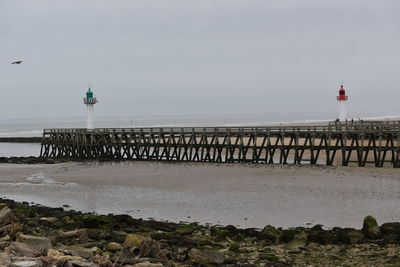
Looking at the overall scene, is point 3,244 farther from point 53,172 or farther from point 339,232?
point 53,172

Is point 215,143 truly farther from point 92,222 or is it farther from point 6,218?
point 6,218

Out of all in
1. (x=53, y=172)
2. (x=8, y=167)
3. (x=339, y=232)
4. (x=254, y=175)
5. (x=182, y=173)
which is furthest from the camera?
(x=8, y=167)

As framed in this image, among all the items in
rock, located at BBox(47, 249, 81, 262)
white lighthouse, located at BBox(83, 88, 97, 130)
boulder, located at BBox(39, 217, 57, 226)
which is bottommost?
boulder, located at BBox(39, 217, 57, 226)

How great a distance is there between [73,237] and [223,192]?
10.1 metres

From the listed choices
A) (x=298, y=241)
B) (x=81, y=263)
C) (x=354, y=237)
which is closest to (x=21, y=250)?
(x=81, y=263)

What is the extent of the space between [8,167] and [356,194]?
21998 millimetres

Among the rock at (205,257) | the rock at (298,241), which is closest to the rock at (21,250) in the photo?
the rock at (205,257)

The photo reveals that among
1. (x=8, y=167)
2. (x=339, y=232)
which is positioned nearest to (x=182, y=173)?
(x=8, y=167)

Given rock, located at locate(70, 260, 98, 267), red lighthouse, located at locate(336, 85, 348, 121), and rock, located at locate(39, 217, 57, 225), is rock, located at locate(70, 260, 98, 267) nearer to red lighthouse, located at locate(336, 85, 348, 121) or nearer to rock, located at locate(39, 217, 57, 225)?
rock, located at locate(39, 217, 57, 225)

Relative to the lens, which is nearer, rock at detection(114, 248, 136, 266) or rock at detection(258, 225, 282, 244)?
rock at detection(114, 248, 136, 266)

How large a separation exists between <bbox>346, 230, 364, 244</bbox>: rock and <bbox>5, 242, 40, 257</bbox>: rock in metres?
5.97

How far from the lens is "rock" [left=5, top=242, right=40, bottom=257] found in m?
9.13

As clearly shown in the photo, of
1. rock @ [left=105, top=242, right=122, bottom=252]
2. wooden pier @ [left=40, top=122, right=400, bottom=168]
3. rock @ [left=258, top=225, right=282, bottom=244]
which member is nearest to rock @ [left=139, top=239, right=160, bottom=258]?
rock @ [left=105, top=242, right=122, bottom=252]

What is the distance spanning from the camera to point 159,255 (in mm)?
9555
